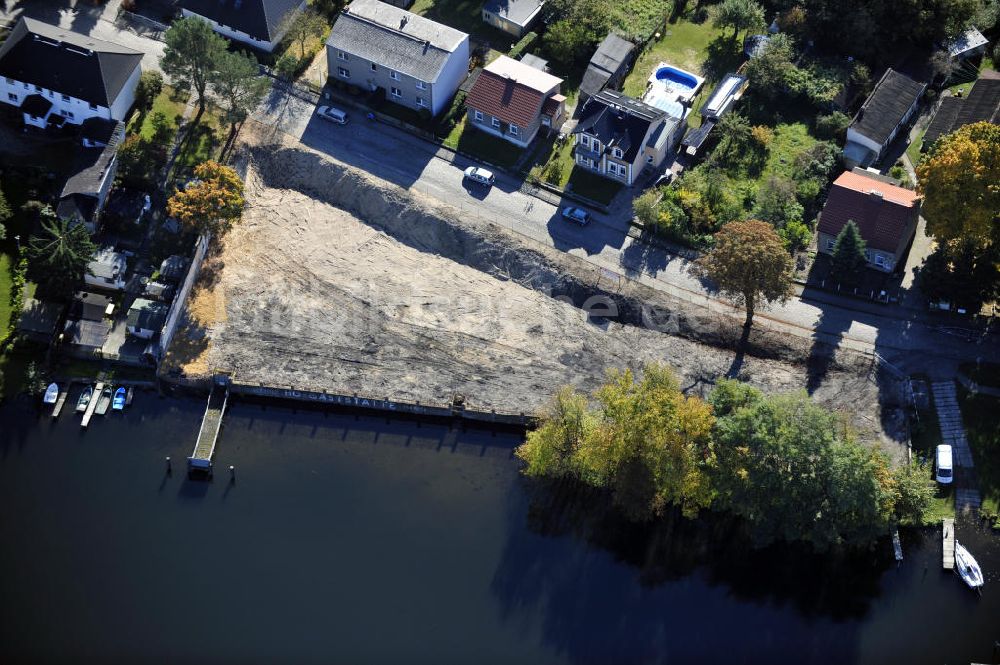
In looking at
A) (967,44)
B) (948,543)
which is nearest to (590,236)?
(948,543)

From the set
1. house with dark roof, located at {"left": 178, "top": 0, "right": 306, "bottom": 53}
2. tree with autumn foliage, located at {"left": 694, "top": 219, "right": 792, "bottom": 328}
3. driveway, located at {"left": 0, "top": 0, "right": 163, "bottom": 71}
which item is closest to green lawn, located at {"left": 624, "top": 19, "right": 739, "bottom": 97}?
tree with autumn foliage, located at {"left": 694, "top": 219, "right": 792, "bottom": 328}

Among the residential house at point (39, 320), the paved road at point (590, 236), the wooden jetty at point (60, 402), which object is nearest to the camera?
the wooden jetty at point (60, 402)

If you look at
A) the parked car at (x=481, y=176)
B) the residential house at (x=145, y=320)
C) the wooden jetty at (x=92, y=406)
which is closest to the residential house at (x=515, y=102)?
the parked car at (x=481, y=176)

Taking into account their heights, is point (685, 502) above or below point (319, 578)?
above

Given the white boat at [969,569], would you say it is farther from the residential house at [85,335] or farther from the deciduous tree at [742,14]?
the residential house at [85,335]

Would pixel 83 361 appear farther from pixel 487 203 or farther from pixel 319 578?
pixel 487 203

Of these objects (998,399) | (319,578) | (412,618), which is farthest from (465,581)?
(998,399)
